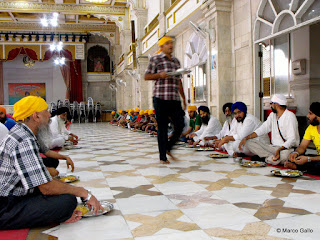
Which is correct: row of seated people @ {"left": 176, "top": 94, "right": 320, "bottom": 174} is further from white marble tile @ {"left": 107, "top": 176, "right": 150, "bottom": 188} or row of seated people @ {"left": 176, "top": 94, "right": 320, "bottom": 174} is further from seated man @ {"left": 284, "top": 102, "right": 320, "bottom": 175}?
white marble tile @ {"left": 107, "top": 176, "right": 150, "bottom": 188}

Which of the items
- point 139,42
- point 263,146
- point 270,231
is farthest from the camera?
point 139,42

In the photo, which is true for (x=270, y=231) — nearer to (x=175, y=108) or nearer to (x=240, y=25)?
(x=175, y=108)

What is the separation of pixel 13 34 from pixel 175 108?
18755 millimetres

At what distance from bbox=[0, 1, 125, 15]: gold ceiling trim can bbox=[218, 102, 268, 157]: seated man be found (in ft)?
43.3

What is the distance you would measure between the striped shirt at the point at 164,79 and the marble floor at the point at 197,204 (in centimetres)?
93

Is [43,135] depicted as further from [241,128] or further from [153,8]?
[153,8]

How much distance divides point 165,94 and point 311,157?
1886 mm

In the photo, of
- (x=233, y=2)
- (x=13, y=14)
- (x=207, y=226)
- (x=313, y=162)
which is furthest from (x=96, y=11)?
(x=207, y=226)

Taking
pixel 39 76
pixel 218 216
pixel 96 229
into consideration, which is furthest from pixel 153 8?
pixel 39 76

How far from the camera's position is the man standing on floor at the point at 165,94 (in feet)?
14.0

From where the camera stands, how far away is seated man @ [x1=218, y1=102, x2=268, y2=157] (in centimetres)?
468

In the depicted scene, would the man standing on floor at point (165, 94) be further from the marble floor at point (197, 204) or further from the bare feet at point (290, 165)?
the bare feet at point (290, 165)

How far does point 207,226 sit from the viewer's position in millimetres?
2027

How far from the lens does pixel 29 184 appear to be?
6.11 feet
